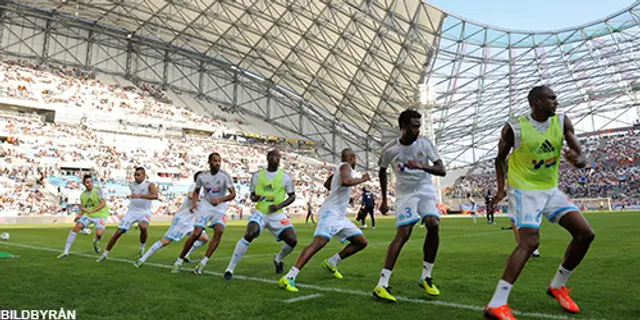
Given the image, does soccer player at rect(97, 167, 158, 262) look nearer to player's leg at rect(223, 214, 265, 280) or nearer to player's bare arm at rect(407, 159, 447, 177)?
player's leg at rect(223, 214, 265, 280)

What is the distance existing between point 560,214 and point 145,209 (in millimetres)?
7908

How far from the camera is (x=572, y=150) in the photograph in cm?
345

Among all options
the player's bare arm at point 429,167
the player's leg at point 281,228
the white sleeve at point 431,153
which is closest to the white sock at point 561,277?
the player's bare arm at point 429,167

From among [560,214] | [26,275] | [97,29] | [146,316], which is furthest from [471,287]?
[97,29]

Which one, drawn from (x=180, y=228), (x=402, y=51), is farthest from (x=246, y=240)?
(x=402, y=51)

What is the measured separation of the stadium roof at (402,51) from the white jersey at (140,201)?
1221 inches

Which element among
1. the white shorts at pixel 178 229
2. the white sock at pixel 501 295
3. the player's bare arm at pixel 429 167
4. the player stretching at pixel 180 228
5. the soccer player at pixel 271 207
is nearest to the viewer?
the white sock at pixel 501 295

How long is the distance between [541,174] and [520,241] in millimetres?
612

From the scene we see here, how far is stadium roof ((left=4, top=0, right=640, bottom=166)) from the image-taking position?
1492 inches

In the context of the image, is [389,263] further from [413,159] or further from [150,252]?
[150,252]

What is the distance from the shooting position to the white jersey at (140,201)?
28.1 ft

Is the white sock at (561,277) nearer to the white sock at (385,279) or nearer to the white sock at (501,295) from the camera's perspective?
the white sock at (501,295)

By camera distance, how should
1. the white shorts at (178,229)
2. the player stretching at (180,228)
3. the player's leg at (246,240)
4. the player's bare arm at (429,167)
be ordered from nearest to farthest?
the player's bare arm at (429,167)
the player's leg at (246,240)
the player stretching at (180,228)
the white shorts at (178,229)

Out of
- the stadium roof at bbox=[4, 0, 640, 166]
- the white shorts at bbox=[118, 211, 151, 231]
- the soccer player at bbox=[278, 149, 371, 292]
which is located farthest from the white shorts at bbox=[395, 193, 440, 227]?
the stadium roof at bbox=[4, 0, 640, 166]
